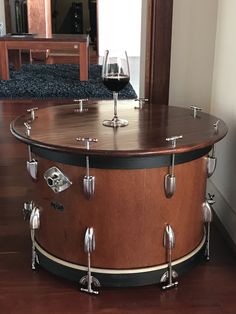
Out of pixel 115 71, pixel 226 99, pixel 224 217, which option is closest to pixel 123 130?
pixel 115 71

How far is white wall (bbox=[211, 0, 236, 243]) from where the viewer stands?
2164mm

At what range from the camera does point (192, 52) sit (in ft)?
Answer: 7.95

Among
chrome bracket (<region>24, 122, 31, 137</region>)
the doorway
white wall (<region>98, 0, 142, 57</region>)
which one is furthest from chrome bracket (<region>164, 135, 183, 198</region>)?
the doorway

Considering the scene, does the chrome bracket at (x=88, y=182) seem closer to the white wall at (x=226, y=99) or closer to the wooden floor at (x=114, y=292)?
the wooden floor at (x=114, y=292)

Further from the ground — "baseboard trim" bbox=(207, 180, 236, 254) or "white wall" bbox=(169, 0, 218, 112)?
"white wall" bbox=(169, 0, 218, 112)

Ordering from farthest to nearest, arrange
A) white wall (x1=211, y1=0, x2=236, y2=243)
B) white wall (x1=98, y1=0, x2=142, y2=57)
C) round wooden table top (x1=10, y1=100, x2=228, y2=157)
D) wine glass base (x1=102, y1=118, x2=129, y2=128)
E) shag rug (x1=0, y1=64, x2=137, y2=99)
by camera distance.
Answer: white wall (x1=98, y1=0, x2=142, y2=57) < shag rug (x1=0, y1=64, x2=137, y2=99) < white wall (x1=211, y1=0, x2=236, y2=243) < wine glass base (x1=102, y1=118, x2=129, y2=128) < round wooden table top (x1=10, y1=100, x2=228, y2=157)

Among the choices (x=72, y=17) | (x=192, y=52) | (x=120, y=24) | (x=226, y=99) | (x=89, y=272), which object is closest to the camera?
(x=89, y=272)

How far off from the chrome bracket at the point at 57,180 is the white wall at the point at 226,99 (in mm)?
890

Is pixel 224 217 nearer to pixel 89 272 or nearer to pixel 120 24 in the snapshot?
pixel 89 272

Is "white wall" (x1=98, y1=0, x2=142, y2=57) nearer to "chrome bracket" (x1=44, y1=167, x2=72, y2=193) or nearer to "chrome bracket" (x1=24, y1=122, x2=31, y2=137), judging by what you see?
"chrome bracket" (x1=24, y1=122, x2=31, y2=137)

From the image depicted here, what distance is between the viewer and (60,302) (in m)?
1.74

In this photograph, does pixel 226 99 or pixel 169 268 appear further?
pixel 226 99

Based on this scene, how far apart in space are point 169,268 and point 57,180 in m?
0.57

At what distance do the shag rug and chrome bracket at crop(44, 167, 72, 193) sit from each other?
3599mm
